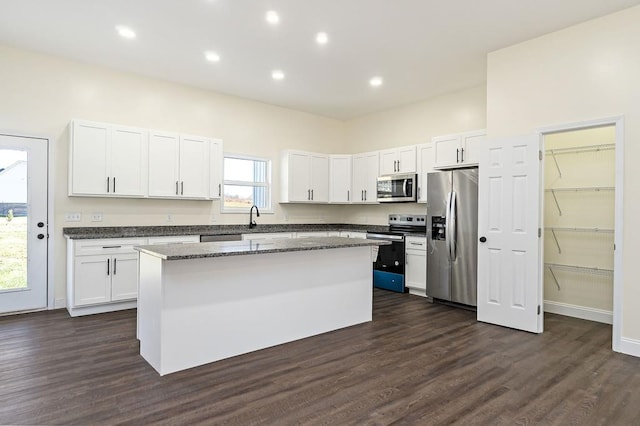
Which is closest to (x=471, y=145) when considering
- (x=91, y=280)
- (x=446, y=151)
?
(x=446, y=151)

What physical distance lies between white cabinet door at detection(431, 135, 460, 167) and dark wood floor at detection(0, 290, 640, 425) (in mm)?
2341

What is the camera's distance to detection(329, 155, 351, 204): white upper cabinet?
6906 millimetres

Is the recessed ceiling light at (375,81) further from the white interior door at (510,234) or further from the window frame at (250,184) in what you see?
the window frame at (250,184)

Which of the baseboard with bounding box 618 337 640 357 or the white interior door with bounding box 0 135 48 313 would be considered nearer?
the baseboard with bounding box 618 337 640 357

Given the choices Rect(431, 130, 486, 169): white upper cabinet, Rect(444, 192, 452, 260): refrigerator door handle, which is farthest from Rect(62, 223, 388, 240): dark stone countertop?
Rect(431, 130, 486, 169): white upper cabinet

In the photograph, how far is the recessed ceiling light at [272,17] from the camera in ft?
11.4

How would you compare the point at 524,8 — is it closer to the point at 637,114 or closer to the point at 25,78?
the point at 637,114

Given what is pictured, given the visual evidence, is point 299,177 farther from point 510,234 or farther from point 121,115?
point 510,234

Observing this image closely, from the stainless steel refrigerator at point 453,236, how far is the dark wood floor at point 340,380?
980 millimetres

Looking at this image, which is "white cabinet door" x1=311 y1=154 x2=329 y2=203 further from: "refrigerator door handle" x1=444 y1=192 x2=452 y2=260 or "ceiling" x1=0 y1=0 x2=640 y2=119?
"refrigerator door handle" x1=444 y1=192 x2=452 y2=260

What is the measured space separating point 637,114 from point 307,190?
4.51m

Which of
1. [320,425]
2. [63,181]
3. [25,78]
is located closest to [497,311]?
[320,425]

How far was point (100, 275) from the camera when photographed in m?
4.36

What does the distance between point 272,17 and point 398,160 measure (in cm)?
321
